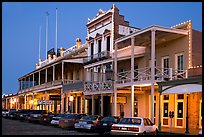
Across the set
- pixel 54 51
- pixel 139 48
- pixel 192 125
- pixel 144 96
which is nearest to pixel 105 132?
pixel 192 125

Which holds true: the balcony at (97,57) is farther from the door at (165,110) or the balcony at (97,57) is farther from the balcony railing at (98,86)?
the door at (165,110)

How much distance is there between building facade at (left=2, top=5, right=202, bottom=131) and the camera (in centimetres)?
2575

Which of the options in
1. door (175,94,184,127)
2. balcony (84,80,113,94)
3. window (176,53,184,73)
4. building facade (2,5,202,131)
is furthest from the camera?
balcony (84,80,113,94)

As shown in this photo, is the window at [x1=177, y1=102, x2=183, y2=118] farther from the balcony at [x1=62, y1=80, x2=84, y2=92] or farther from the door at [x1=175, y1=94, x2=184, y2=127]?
the balcony at [x1=62, y1=80, x2=84, y2=92]

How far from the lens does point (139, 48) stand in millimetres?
33031

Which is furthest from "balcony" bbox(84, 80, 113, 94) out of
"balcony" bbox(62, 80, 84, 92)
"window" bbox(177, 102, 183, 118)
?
"window" bbox(177, 102, 183, 118)

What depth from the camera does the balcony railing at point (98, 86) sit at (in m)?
31.8

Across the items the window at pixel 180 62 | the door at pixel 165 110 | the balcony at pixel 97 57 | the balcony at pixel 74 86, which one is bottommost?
the door at pixel 165 110

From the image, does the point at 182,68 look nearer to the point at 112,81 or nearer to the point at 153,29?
the point at 153,29

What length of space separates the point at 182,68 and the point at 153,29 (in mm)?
4159

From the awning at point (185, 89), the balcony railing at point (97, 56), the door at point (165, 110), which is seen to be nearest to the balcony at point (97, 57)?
the balcony railing at point (97, 56)

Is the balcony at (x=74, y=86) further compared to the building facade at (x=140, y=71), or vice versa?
the balcony at (x=74, y=86)

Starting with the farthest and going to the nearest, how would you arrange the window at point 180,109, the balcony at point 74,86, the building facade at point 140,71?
the balcony at point 74,86 < the window at point 180,109 < the building facade at point 140,71

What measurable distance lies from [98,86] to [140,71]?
14.5ft
